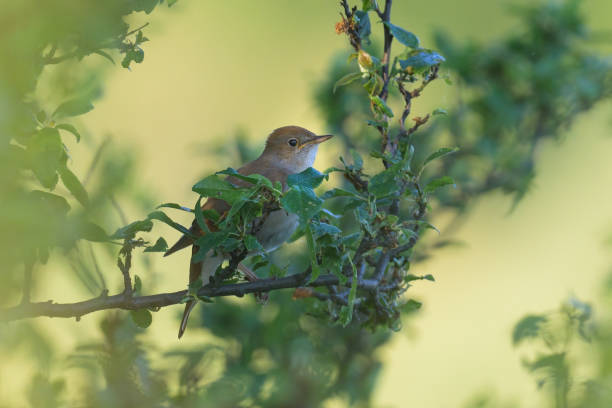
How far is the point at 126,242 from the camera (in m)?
1.43

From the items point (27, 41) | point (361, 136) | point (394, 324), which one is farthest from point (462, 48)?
point (27, 41)

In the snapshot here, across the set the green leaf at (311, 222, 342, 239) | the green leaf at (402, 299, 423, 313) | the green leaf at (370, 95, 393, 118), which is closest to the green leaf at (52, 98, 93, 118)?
the green leaf at (311, 222, 342, 239)

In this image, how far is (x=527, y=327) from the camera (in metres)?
1.79

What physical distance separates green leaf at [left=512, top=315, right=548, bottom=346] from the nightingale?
0.83 meters

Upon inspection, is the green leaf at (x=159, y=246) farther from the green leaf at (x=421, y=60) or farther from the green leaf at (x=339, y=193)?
the green leaf at (x=421, y=60)

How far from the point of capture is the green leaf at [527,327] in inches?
69.8

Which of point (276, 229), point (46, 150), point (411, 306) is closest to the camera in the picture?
point (46, 150)

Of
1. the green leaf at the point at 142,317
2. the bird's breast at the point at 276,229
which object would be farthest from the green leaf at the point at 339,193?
the bird's breast at the point at 276,229

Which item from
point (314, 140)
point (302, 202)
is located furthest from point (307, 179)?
point (314, 140)

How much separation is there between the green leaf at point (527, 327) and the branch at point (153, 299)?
42cm

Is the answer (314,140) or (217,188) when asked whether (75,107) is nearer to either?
(217,188)

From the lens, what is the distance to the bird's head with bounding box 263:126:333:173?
3.27 m

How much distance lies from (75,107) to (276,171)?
1.55m

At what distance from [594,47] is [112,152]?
7.16 ft
